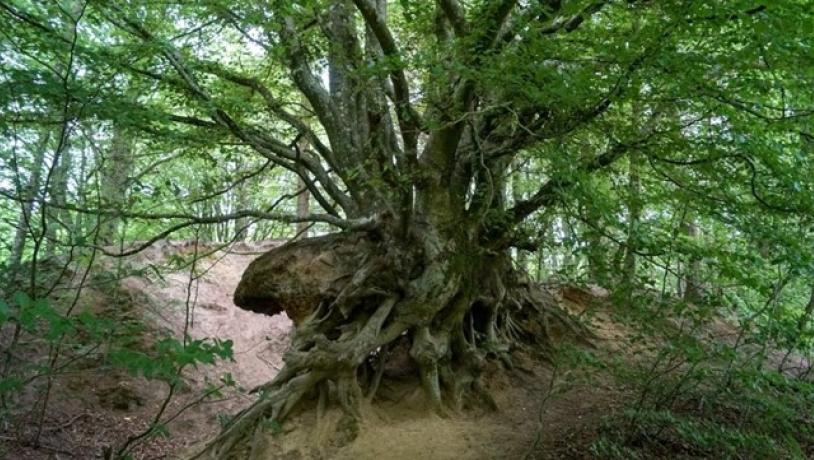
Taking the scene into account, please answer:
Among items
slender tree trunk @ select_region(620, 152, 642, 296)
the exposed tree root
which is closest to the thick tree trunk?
the exposed tree root

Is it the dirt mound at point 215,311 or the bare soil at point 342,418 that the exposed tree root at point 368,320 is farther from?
the dirt mound at point 215,311

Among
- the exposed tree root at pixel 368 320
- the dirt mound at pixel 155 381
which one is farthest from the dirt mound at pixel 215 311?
the exposed tree root at pixel 368 320

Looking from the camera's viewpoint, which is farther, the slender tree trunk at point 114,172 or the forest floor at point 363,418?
the slender tree trunk at point 114,172

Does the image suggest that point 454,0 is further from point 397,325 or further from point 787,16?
point 397,325

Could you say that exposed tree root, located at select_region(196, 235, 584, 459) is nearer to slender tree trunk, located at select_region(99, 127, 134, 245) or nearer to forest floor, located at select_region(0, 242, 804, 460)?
forest floor, located at select_region(0, 242, 804, 460)

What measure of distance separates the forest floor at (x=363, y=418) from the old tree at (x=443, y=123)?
341 mm

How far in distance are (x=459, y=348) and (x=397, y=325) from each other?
2.96ft

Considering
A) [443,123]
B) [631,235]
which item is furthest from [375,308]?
[631,235]

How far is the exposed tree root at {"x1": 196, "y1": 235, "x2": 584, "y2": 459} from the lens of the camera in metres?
5.49

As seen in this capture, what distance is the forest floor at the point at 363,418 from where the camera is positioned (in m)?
5.16

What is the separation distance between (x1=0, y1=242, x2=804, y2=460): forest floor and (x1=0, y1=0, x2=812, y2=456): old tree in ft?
1.12

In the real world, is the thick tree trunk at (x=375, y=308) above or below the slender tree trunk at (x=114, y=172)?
below

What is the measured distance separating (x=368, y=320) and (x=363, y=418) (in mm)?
1054

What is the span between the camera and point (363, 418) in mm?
5551
